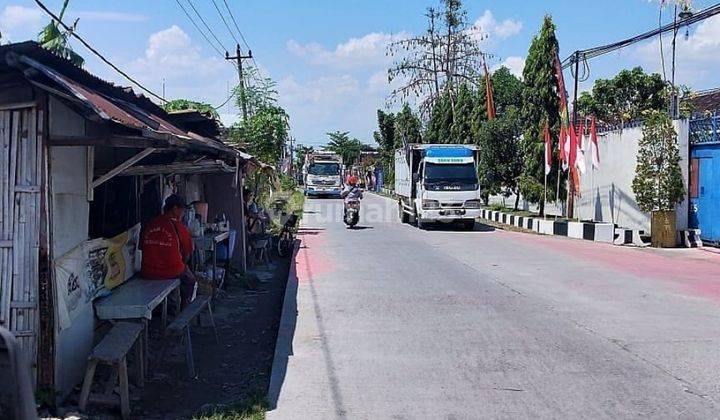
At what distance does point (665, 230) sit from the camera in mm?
18484

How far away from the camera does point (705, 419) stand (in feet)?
17.5

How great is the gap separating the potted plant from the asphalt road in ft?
11.4

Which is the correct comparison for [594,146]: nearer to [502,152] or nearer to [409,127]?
[502,152]

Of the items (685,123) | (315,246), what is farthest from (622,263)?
(315,246)

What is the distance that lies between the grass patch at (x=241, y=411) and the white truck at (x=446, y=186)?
17.5m

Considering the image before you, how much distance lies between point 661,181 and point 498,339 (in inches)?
482

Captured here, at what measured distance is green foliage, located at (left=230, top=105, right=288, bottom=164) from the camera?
2283cm

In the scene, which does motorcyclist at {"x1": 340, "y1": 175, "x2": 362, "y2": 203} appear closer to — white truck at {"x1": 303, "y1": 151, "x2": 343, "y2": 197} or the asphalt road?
the asphalt road

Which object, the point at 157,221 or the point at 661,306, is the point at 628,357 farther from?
the point at 157,221

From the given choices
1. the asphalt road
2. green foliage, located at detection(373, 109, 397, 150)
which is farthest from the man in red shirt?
green foliage, located at detection(373, 109, 397, 150)

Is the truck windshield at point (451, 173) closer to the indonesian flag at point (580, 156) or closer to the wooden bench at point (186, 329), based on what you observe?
the indonesian flag at point (580, 156)

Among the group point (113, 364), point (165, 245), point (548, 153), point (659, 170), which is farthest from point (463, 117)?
point (113, 364)

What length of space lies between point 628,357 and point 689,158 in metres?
13.4

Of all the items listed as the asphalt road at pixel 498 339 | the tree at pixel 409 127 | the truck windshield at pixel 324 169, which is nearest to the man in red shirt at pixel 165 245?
the asphalt road at pixel 498 339
